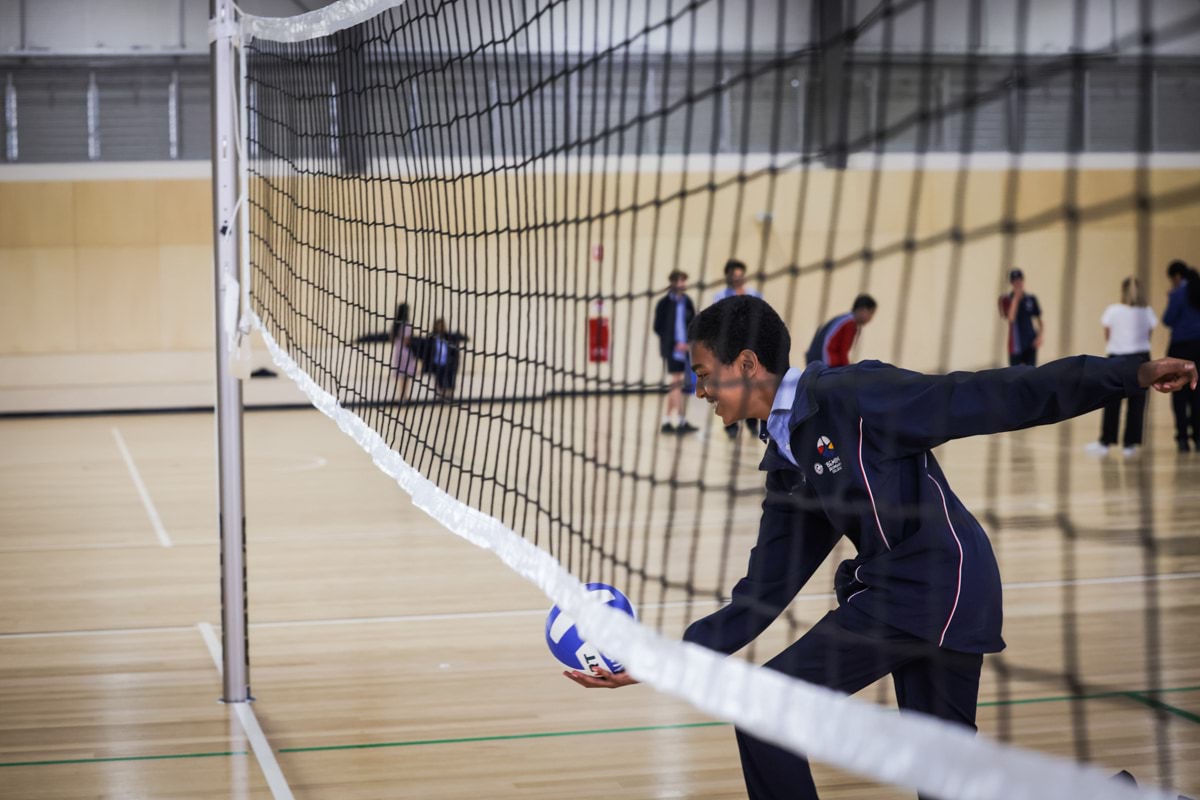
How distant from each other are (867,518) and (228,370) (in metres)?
2.44

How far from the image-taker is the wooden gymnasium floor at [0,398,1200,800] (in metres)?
3.55

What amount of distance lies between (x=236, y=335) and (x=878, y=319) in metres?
13.0

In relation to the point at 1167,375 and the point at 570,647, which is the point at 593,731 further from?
the point at 1167,375

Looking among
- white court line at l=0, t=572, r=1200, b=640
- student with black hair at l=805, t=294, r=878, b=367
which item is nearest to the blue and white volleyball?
white court line at l=0, t=572, r=1200, b=640

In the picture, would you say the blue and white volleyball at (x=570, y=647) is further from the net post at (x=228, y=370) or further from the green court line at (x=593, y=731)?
the net post at (x=228, y=370)

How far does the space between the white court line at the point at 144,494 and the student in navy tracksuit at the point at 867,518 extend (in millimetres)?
5423

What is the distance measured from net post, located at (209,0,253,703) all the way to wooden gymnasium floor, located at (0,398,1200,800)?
0.76 ft

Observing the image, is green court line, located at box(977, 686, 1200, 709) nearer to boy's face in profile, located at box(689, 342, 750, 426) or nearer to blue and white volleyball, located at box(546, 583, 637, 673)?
blue and white volleyball, located at box(546, 583, 637, 673)

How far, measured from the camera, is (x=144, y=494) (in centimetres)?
904

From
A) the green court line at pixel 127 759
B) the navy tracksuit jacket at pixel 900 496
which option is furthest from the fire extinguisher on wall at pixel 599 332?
the green court line at pixel 127 759

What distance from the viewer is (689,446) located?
11328 millimetres

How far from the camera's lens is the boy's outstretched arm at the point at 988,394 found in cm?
195

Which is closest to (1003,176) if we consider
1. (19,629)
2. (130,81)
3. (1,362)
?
(130,81)

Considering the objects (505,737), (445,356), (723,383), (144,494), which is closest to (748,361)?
(723,383)
